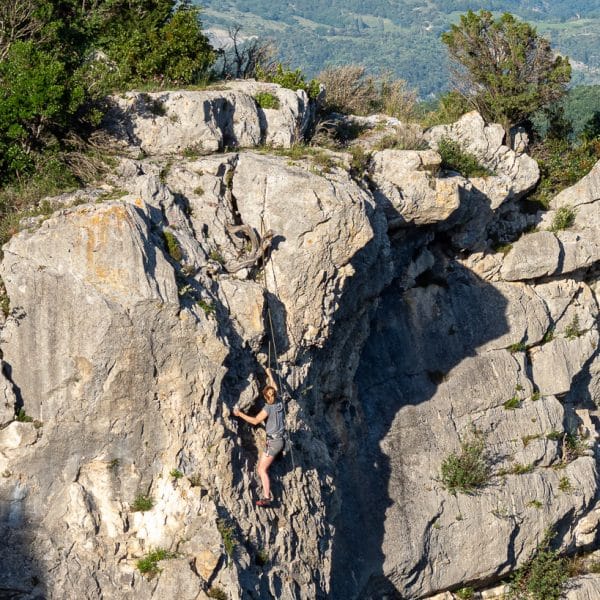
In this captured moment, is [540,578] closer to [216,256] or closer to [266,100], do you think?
[216,256]

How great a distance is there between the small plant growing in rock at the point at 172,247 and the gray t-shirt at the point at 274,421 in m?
2.58

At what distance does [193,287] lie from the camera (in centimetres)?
1438

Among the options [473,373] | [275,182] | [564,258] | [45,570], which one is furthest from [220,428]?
[564,258]

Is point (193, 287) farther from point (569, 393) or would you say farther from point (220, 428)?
point (569, 393)

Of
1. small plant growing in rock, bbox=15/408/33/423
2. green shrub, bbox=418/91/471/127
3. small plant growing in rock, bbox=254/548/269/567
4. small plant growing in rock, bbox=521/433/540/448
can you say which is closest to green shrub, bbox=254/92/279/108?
green shrub, bbox=418/91/471/127

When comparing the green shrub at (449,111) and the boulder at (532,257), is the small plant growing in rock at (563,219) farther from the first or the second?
the green shrub at (449,111)

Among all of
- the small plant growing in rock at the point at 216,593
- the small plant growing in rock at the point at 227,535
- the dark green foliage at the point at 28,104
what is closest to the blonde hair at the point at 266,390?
the small plant growing in rock at the point at 227,535

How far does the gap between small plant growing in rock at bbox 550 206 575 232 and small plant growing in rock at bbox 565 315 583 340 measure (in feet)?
6.96

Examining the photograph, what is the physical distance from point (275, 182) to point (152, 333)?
3885mm

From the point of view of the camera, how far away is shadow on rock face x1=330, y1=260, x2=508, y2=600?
1808 centimetres

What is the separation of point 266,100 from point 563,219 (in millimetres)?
8044

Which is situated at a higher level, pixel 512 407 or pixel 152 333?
pixel 152 333

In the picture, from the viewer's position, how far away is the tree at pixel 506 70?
77.3 feet

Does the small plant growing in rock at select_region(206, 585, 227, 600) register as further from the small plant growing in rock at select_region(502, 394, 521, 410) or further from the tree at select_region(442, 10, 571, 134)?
the tree at select_region(442, 10, 571, 134)
